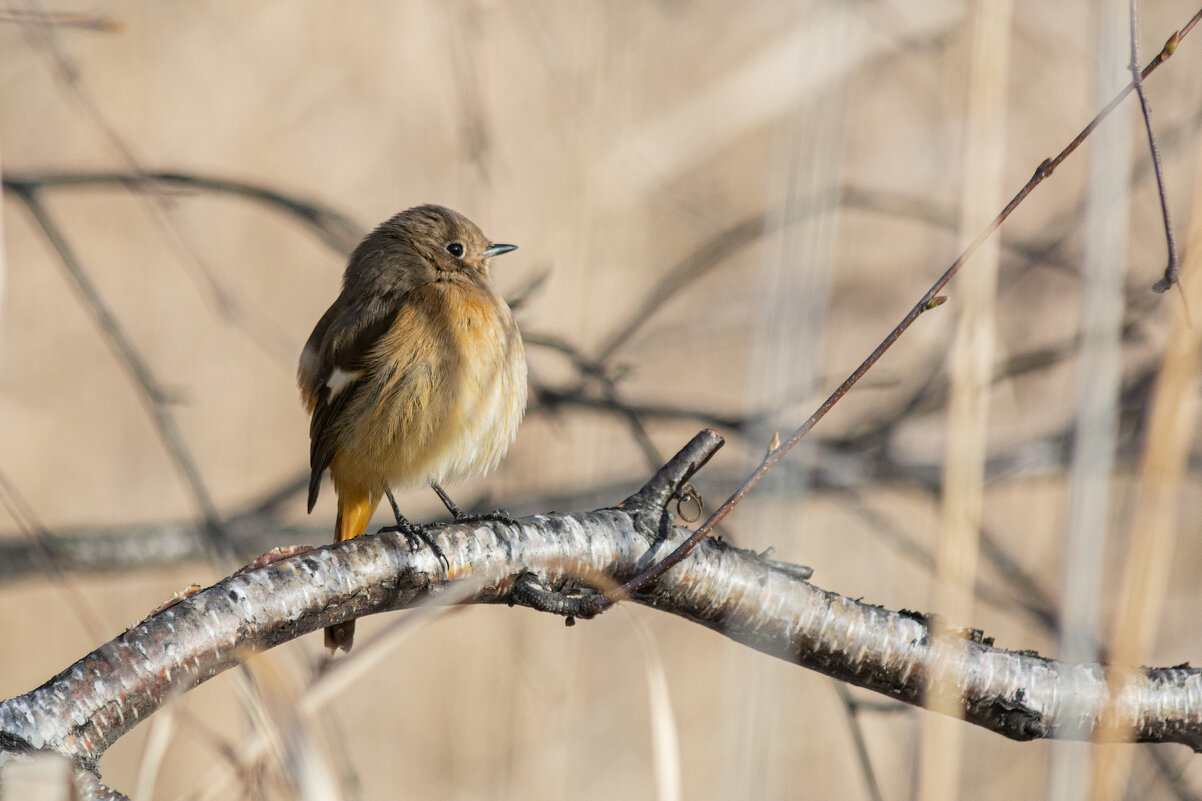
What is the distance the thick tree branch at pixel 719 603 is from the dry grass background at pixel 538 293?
2.57 metres

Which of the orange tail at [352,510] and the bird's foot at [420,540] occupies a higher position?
the orange tail at [352,510]

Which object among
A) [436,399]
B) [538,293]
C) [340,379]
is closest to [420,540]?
[436,399]

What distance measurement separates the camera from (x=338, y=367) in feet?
11.4

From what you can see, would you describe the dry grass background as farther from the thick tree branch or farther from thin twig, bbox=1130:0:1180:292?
thin twig, bbox=1130:0:1180:292

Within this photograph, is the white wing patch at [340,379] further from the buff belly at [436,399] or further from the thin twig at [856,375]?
the thin twig at [856,375]

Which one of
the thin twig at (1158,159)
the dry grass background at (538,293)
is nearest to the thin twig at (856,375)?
the thin twig at (1158,159)

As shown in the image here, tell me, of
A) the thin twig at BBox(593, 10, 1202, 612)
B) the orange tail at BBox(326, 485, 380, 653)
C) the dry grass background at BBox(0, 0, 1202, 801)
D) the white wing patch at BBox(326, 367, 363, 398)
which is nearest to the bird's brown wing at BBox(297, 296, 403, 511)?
the white wing patch at BBox(326, 367, 363, 398)

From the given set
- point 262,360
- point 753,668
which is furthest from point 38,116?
point 753,668

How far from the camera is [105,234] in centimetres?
629

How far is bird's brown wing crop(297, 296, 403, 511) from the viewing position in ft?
11.1

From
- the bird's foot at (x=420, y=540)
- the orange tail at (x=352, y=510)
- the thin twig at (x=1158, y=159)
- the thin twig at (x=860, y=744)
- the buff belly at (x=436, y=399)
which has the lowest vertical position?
the thin twig at (x=860, y=744)

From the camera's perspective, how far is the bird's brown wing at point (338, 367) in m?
3.40

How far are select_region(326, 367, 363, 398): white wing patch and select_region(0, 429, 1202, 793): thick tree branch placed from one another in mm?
1222

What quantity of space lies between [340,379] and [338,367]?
0.05 m
